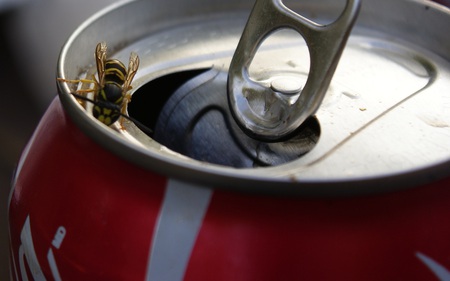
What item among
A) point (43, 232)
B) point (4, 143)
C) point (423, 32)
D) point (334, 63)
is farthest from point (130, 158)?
point (4, 143)

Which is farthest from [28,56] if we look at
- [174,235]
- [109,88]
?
[174,235]

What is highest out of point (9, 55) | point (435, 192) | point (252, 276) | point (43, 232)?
point (435, 192)

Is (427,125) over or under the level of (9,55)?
over

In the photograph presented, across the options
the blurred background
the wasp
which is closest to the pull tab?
the wasp

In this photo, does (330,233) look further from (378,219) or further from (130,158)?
(130,158)

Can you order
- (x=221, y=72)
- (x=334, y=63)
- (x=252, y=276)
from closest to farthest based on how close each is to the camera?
(x=252, y=276), (x=334, y=63), (x=221, y=72)

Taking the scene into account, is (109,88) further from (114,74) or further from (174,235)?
(174,235)

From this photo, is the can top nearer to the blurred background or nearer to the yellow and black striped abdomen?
the yellow and black striped abdomen
